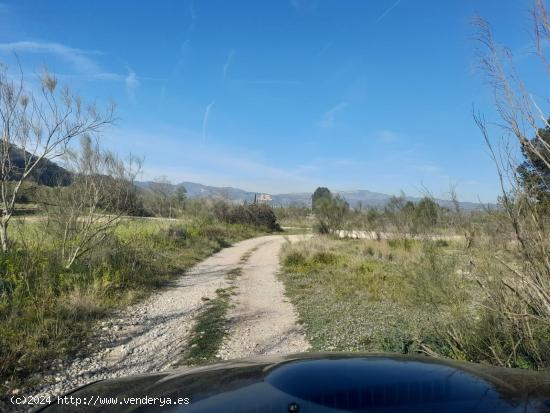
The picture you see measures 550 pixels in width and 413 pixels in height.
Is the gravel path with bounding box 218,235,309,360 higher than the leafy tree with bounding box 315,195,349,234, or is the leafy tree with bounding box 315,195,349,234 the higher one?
the leafy tree with bounding box 315,195,349,234

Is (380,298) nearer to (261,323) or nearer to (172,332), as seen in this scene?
(261,323)

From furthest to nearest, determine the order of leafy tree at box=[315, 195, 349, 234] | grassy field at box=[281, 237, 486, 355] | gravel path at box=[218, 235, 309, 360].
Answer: leafy tree at box=[315, 195, 349, 234] < gravel path at box=[218, 235, 309, 360] < grassy field at box=[281, 237, 486, 355]

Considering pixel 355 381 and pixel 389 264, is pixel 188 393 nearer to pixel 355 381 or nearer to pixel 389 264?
pixel 355 381

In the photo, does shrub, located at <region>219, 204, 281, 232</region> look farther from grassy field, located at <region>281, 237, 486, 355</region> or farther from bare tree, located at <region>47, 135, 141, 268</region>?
bare tree, located at <region>47, 135, 141, 268</region>

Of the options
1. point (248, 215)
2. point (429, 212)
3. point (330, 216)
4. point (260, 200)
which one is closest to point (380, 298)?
point (429, 212)

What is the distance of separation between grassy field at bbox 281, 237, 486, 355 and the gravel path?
12.1 inches

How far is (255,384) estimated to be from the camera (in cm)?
183

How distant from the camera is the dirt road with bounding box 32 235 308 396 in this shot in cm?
566

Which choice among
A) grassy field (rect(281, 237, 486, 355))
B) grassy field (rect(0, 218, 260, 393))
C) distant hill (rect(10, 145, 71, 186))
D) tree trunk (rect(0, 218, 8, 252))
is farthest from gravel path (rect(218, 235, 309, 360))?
distant hill (rect(10, 145, 71, 186))

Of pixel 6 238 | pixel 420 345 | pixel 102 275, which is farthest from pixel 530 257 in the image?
pixel 6 238

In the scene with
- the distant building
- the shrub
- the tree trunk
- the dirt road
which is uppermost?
the distant building

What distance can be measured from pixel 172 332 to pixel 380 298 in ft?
18.9

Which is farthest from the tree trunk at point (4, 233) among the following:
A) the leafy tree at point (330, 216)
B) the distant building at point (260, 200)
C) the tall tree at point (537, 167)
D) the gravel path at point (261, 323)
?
the distant building at point (260, 200)

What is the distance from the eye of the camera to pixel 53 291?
857 cm
